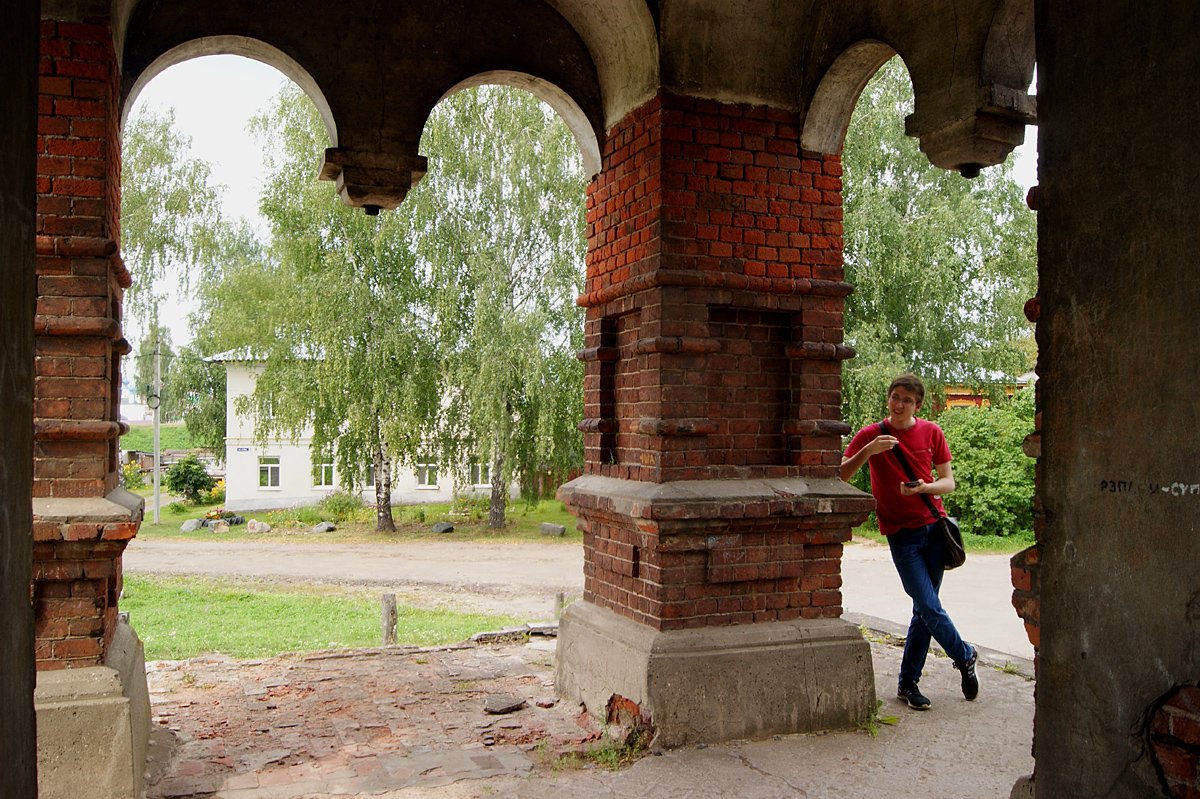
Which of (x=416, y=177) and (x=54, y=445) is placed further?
(x=416, y=177)

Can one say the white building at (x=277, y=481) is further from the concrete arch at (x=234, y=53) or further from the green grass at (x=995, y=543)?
the concrete arch at (x=234, y=53)

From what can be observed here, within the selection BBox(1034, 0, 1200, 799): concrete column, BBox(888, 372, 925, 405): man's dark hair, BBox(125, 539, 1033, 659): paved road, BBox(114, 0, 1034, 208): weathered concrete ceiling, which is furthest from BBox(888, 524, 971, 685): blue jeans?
BBox(125, 539, 1033, 659): paved road

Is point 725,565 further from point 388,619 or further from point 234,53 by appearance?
point 388,619

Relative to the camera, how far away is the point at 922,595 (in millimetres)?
5961

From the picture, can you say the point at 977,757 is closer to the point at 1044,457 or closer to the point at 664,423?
the point at 664,423

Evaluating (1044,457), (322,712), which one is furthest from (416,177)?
(1044,457)

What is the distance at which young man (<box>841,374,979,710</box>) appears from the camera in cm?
597

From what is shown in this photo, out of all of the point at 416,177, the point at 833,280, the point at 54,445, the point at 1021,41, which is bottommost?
the point at 54,445

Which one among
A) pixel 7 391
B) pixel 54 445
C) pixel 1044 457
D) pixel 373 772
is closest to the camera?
pixel 7 391

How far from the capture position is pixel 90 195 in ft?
15.5

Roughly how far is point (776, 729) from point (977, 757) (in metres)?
1.05

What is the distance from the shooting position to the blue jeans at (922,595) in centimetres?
593

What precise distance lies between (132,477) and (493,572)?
2345 centimetres

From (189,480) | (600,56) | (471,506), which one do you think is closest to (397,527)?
(471,506)
